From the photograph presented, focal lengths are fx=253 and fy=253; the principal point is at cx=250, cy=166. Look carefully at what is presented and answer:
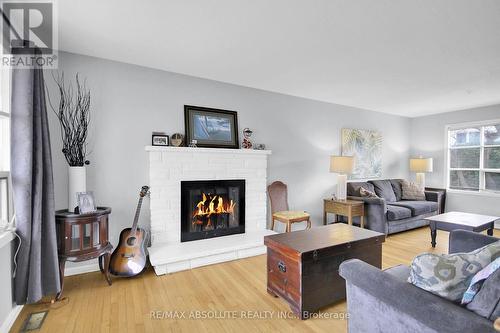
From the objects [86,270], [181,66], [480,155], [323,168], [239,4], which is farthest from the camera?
[480,155]

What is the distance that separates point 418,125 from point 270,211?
437 cm

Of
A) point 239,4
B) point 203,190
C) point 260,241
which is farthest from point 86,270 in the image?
point 239,4

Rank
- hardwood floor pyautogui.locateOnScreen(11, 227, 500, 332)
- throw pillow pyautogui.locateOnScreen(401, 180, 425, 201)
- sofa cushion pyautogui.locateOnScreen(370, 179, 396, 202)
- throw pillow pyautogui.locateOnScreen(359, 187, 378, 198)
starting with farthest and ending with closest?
throw pillow pyautogui.locateOnScreen(401, 180, 425, 201) → sofa cushion pyautogui.locateOnScreen(370, 179, 396, 202) → throw pillow pyautogui.locateOnScreen(359, 187, 378, 198) → hardwood floor pyautogui.locateOnScreen(11, 227, 500, 332)

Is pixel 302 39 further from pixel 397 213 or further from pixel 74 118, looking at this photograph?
pixel 397 213

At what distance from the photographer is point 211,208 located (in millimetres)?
3424

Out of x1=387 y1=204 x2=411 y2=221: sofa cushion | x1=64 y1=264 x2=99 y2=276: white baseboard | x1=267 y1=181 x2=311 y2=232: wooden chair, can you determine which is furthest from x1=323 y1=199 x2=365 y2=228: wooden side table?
x1=64 y1=264 x2=99 y2=276: white baseboard

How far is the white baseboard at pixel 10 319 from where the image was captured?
1764 millimetres

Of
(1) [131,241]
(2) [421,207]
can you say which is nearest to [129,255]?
(1) [131,241]

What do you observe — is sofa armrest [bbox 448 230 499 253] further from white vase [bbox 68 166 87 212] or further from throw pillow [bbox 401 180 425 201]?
white vase [bbox 68 166 87 212]

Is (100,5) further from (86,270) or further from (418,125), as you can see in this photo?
(418,125)

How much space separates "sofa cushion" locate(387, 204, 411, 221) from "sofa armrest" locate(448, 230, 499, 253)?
1.87m

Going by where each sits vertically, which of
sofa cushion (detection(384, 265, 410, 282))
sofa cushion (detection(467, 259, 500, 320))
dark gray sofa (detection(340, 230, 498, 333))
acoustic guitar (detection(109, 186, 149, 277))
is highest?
sofa cushion (detection(467, 259, 500, 320))

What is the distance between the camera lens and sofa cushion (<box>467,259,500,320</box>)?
98 cm

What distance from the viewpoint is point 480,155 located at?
4957mm
